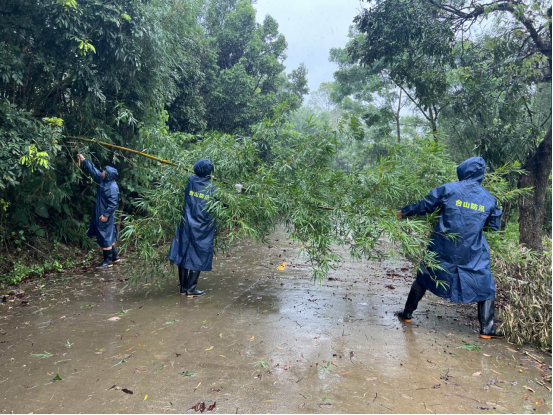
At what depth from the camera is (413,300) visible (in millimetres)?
3959

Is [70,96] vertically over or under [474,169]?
over

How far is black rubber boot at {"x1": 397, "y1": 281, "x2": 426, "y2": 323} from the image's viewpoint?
390cm

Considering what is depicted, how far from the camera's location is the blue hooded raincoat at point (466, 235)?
11.6 feet

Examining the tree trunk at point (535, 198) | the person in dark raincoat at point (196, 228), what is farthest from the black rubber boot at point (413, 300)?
the tree trunk at point (535, 198)

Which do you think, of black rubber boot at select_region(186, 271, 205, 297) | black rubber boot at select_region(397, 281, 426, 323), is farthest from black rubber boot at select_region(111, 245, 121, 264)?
black rubber boot at select_region(397, 281, 426, 323)

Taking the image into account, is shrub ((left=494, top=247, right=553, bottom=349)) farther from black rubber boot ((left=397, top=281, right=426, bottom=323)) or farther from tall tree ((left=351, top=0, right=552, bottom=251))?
tall tree ((left=351, top=0, right=552, bottom=251))

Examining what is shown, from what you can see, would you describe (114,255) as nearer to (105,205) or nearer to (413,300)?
(105,205)

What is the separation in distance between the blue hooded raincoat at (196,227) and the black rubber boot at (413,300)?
7.87 feet

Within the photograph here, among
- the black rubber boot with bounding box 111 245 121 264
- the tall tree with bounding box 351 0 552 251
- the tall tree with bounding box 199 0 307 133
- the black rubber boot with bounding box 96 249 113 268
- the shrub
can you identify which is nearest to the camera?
the shrub

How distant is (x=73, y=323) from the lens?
3904mm

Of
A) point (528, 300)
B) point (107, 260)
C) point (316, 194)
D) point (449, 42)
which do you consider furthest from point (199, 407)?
point (449, 42)

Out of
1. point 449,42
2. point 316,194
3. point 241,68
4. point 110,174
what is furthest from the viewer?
point 241,68

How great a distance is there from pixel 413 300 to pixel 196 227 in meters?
2.66

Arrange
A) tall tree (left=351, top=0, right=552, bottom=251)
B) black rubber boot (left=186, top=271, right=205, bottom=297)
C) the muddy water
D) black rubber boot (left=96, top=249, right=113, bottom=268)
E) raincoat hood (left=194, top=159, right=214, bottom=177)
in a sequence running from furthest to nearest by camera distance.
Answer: black rubber boot (left=96, top=249, right=113, bottom=268)
tall tree (left=351, top=0, right=552, bottom=251)
black rubber boot (left=186, top=271, right=205, bottom=297)
raincoat hood (left=194, top=159, right=214, bottom=177)
the muddy water
